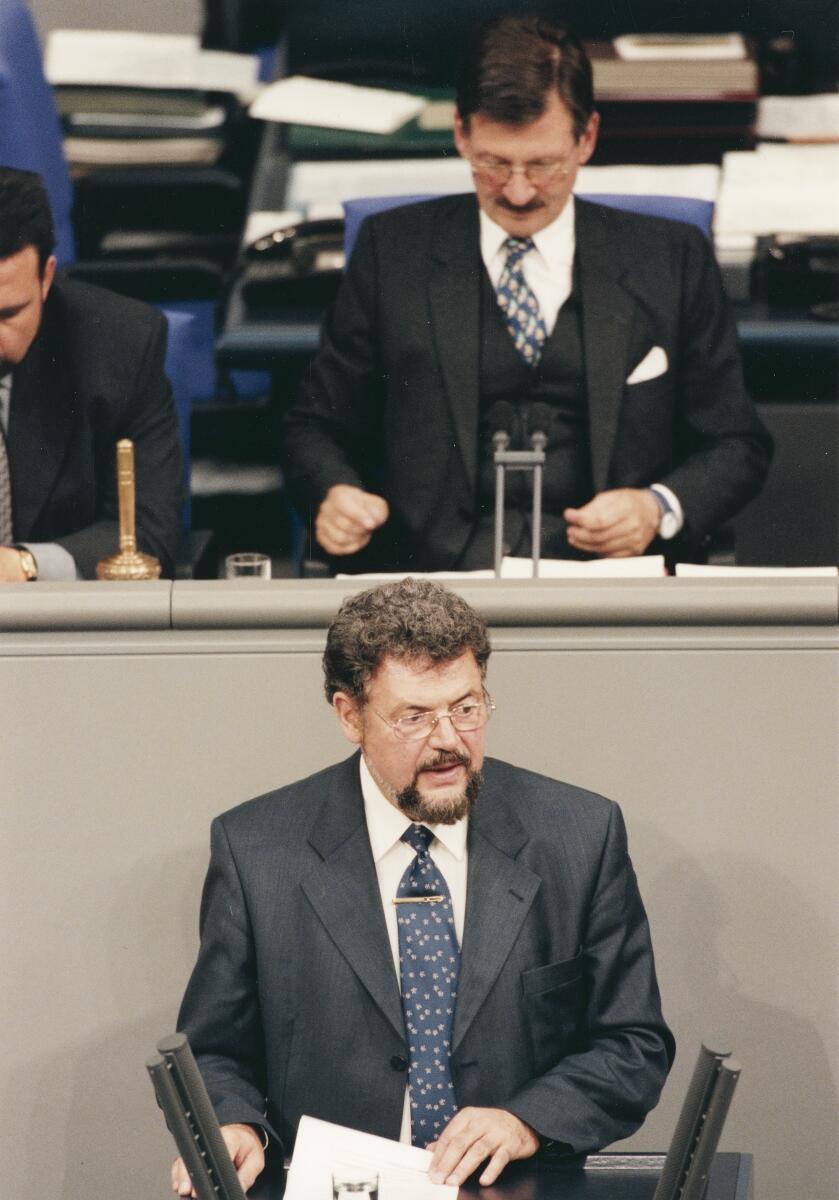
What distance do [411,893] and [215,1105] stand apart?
0.93 feet

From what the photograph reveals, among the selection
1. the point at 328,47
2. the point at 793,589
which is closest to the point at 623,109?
the point at 328,47

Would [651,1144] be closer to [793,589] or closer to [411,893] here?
[411,893]

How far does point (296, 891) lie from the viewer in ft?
6.35

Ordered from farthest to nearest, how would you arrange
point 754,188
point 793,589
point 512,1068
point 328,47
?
1. point 328,47
2. point 754,188
3. point 793,589
4. point 512,1068

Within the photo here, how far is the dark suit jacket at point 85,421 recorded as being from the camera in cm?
308

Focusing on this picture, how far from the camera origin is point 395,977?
75.3 inches

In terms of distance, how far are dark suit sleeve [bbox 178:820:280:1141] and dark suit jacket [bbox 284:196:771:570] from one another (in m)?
1.26

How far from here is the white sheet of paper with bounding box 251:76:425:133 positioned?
13.8ft

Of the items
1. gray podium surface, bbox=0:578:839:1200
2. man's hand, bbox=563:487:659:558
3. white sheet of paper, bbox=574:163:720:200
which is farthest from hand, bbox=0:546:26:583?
white sheet of paper, bbox=574:163:720:200

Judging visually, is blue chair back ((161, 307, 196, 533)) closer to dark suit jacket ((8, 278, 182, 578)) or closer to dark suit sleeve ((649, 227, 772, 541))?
dark suit jacket ((8, 278, 182, 578))

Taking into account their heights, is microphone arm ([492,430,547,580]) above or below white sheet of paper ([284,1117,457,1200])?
above

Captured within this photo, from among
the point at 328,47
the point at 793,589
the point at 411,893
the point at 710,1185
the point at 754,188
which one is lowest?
the point at 710,1185

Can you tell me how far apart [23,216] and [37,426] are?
0.33 metres

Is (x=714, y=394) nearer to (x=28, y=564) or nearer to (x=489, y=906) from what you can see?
(x=28, y=564)
